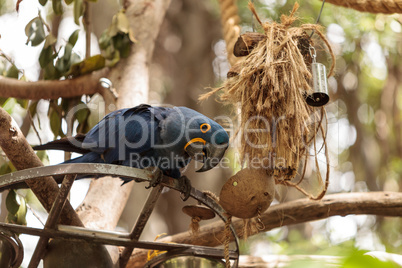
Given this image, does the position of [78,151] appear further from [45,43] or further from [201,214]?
[45,43]

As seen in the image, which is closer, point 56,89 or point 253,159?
point 253,159

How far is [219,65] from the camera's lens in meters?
6.14

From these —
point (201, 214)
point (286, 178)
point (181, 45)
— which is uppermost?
point (181, 45)

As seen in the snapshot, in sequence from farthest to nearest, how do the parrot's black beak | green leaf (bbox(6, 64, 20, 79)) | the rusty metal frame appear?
green leaf (bbox(6, 64, 20, 79)) < the parrot's black beak < the rusty metal frame

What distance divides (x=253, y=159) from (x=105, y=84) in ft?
3.65

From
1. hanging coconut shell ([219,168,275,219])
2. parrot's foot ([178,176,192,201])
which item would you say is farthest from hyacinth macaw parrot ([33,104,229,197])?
hanging coconut shell ([219,168,275,219])

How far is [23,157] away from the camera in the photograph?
5.58 feet

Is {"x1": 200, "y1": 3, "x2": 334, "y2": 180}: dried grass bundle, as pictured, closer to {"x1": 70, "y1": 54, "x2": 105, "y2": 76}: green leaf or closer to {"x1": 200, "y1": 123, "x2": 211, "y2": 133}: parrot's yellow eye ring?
{"x1": 200, "y1": 123, "x2": 211, "y2": 133}: parrot's yellow eye ring

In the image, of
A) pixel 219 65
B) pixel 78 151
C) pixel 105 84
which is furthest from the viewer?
pixel 219 65

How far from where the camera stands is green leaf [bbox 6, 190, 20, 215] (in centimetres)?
232

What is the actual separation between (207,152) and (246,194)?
1.07 feet

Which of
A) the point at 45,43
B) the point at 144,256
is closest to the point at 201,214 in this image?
the point at 144,256

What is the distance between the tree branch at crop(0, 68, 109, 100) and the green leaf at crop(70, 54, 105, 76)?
36 millimetres

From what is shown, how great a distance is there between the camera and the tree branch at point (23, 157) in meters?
1.63
